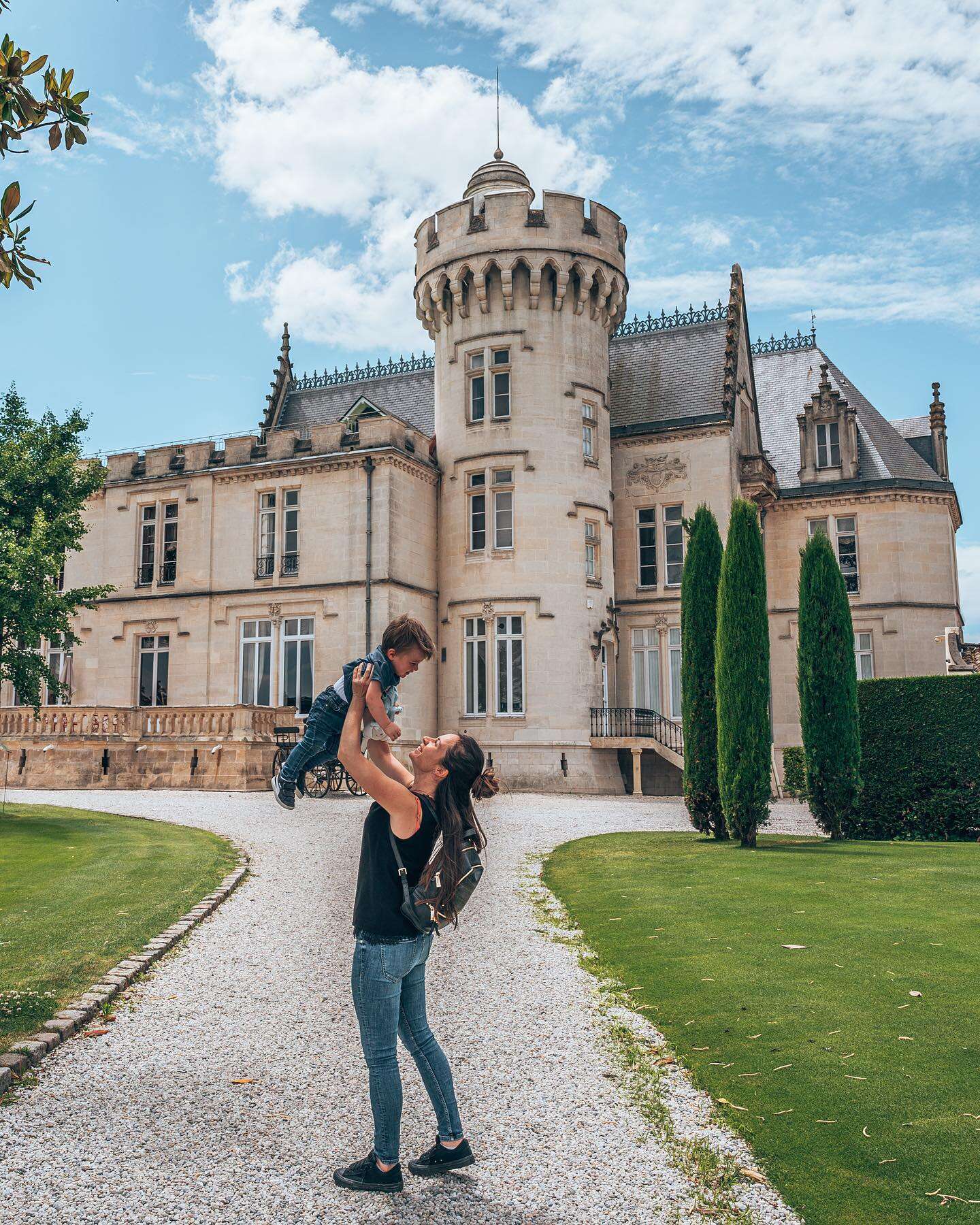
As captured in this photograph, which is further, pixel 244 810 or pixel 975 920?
pixel 244 810

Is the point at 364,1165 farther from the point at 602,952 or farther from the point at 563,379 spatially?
the point at 563,379

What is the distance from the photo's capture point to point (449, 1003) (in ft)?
24.6

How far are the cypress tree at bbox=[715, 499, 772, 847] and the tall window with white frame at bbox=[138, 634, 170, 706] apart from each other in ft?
65.2

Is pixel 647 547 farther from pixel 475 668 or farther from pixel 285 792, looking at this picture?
pixel 285 792

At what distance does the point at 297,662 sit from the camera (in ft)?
97.2

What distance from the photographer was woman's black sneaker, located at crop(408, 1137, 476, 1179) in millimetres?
4707

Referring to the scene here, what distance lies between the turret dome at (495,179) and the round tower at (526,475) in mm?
1913

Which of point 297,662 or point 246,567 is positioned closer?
point 297,662

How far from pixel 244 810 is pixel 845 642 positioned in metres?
11.3

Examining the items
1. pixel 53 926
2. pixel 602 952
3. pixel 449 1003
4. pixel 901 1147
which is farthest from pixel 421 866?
pixel 53 926

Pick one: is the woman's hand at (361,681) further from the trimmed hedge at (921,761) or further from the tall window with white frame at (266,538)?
the tall window with white frame at (266,538)

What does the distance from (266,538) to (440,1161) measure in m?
27.1

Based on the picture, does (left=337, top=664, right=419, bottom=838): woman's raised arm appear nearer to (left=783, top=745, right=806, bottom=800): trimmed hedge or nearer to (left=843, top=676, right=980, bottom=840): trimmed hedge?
(left=843, top=676, right=980, bottom=840): trimmed hedge

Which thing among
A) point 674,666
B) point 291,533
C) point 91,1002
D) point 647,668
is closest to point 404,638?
point 91,1002
